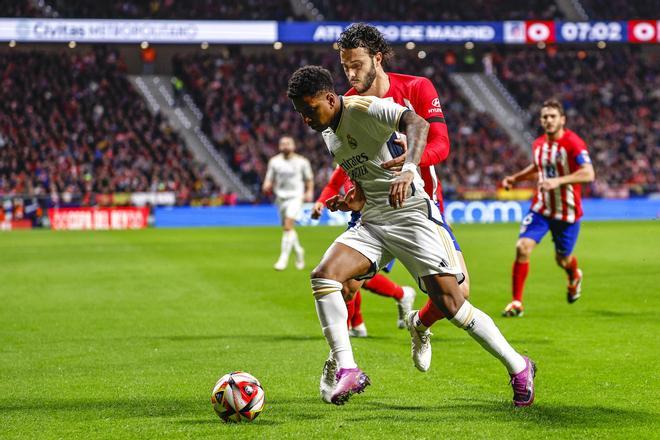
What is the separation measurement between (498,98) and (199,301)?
3539 centimetres

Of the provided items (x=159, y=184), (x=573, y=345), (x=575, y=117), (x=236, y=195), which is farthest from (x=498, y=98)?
(x=573, y=345)

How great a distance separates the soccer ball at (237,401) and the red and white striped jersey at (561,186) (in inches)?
250

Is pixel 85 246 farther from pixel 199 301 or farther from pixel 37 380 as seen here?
pixel 37 380

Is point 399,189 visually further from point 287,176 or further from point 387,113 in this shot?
point 287,176

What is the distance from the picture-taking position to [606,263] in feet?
59.7

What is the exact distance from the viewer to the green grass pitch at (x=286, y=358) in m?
5.65

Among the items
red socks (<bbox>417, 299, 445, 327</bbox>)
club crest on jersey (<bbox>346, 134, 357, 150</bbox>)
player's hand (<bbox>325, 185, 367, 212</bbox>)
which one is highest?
club crest on jersey (<bbox>346, 134, 357, 150</bbox>)

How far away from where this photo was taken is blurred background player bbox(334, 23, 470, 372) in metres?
6.66

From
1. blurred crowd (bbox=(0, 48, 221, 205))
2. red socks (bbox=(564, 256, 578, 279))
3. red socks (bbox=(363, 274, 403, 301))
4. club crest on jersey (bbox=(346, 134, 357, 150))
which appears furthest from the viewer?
blurred crowd (bbox=(0, 48, 221, 205))

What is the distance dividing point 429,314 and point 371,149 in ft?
4.41

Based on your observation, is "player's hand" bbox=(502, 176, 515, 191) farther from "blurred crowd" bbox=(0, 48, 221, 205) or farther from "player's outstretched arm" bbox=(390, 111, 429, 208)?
"blurred crowd" bbox=(0, 48, 221, 205)

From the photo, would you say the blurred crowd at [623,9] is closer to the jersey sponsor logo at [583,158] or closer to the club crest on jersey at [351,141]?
the jersey sponsor logo at [583,158]

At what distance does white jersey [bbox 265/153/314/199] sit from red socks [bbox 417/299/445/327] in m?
12.3

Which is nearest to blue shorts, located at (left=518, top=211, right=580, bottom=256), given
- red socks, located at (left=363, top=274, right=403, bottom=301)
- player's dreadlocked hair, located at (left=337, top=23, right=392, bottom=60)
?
red socks, located at (left=363, top=274, right=403, bottom=301)
